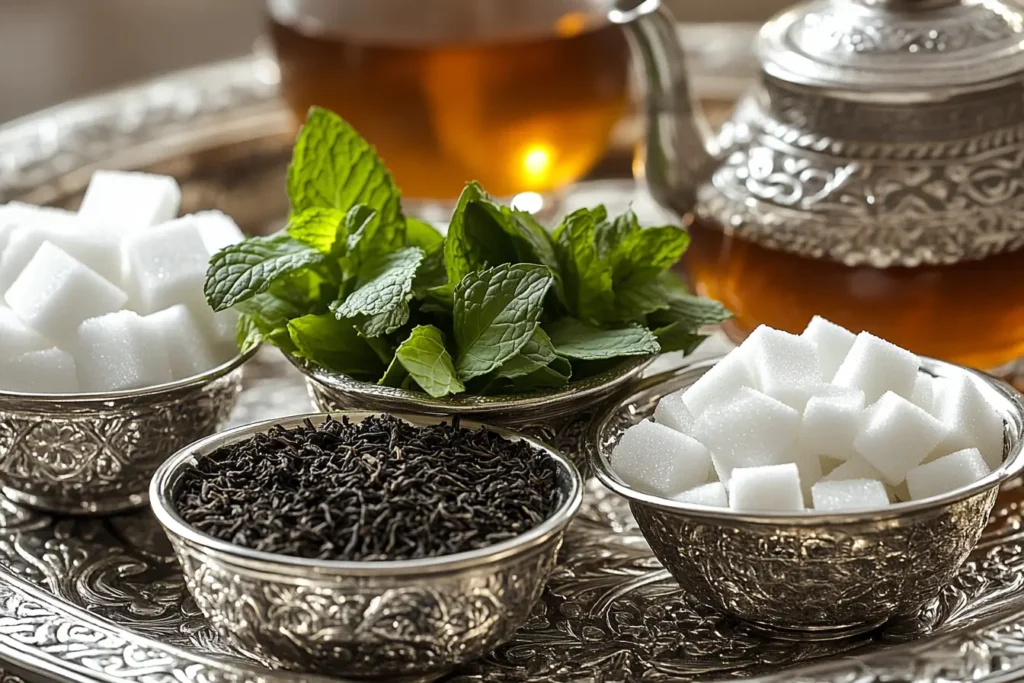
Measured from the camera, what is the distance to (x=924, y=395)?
1.24 meters

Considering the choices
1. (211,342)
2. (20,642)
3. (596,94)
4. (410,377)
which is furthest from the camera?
(596,94)

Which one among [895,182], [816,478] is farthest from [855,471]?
[895,182]

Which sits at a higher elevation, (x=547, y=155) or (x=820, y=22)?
(x=820, y=22)

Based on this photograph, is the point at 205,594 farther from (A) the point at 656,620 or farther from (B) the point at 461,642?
(A) the point at 656,620

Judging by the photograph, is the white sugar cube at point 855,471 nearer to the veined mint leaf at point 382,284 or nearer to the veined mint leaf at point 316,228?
the veined mint leaf at point 382,284

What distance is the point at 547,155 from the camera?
1995 mm

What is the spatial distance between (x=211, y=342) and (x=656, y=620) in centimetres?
58

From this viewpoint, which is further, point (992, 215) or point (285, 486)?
point (992, 215)

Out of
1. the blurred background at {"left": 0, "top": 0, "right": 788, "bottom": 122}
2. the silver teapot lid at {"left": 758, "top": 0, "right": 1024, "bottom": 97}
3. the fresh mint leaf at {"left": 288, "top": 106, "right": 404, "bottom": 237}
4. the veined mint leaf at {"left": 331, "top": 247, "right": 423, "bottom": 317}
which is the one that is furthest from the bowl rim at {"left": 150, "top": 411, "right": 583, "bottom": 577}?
the blurred background at {"left": 0, "top": 0, "right": 788, "bottom": 122}

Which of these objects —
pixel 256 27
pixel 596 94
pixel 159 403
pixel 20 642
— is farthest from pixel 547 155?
pixel 256 27

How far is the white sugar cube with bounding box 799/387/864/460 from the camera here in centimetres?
115

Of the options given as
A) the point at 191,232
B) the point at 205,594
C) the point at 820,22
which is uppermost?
the point at 820,22

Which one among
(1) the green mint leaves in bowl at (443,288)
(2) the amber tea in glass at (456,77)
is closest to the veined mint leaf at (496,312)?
(1) the green mint leaves in bowl at (443,288)

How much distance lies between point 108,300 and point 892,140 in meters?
0.91
